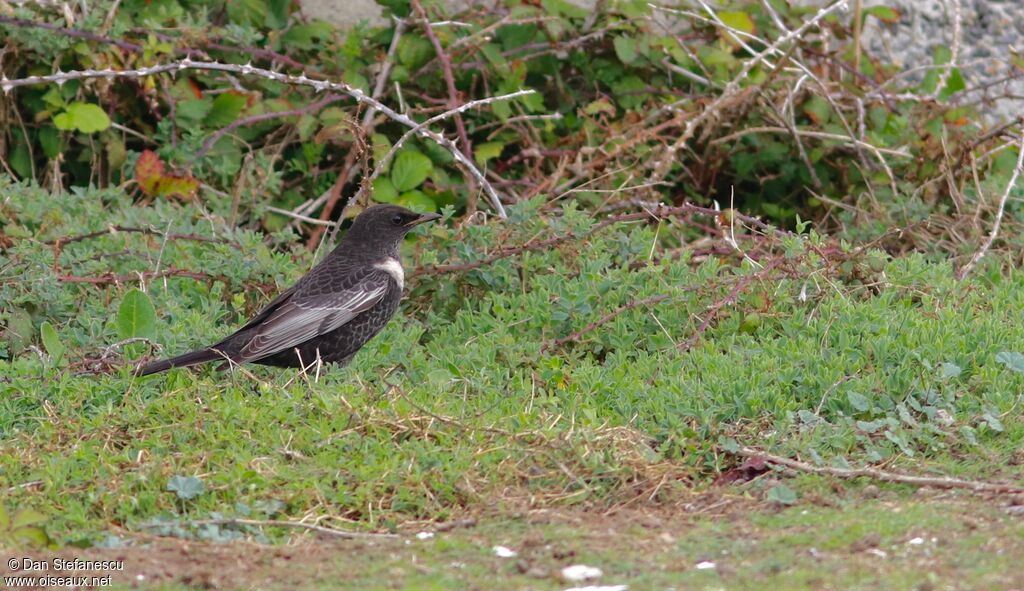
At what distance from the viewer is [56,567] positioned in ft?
13.2

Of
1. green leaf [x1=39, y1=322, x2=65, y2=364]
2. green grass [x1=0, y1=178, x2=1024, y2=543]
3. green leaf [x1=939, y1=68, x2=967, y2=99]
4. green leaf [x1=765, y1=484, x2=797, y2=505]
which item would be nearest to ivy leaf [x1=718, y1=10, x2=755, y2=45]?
green leaf [x1=939, y1=68, x2=967, y2=99]

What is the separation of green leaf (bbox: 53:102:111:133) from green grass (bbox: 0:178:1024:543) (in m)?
1.04

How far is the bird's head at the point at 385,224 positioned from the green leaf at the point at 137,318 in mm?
1164

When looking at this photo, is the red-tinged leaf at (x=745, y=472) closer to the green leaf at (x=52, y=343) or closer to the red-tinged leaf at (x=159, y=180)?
the green leaf at (x=52, y=343)

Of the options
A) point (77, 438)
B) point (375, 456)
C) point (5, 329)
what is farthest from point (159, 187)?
point (375, 456)

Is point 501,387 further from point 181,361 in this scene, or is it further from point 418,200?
point 418,200

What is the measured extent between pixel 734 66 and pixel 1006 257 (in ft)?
7.60

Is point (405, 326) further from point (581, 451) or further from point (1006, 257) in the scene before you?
point (1006, 257)

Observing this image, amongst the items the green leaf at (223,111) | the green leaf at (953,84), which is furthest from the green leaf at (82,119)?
the green leaf at (953,84)

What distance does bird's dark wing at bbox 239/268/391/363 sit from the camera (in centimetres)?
606

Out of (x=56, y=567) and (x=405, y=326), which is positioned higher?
(x=56, y=567)

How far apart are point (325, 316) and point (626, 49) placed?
136 inches

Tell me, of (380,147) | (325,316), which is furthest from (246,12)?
(325,316)

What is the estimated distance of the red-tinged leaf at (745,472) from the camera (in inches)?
195
